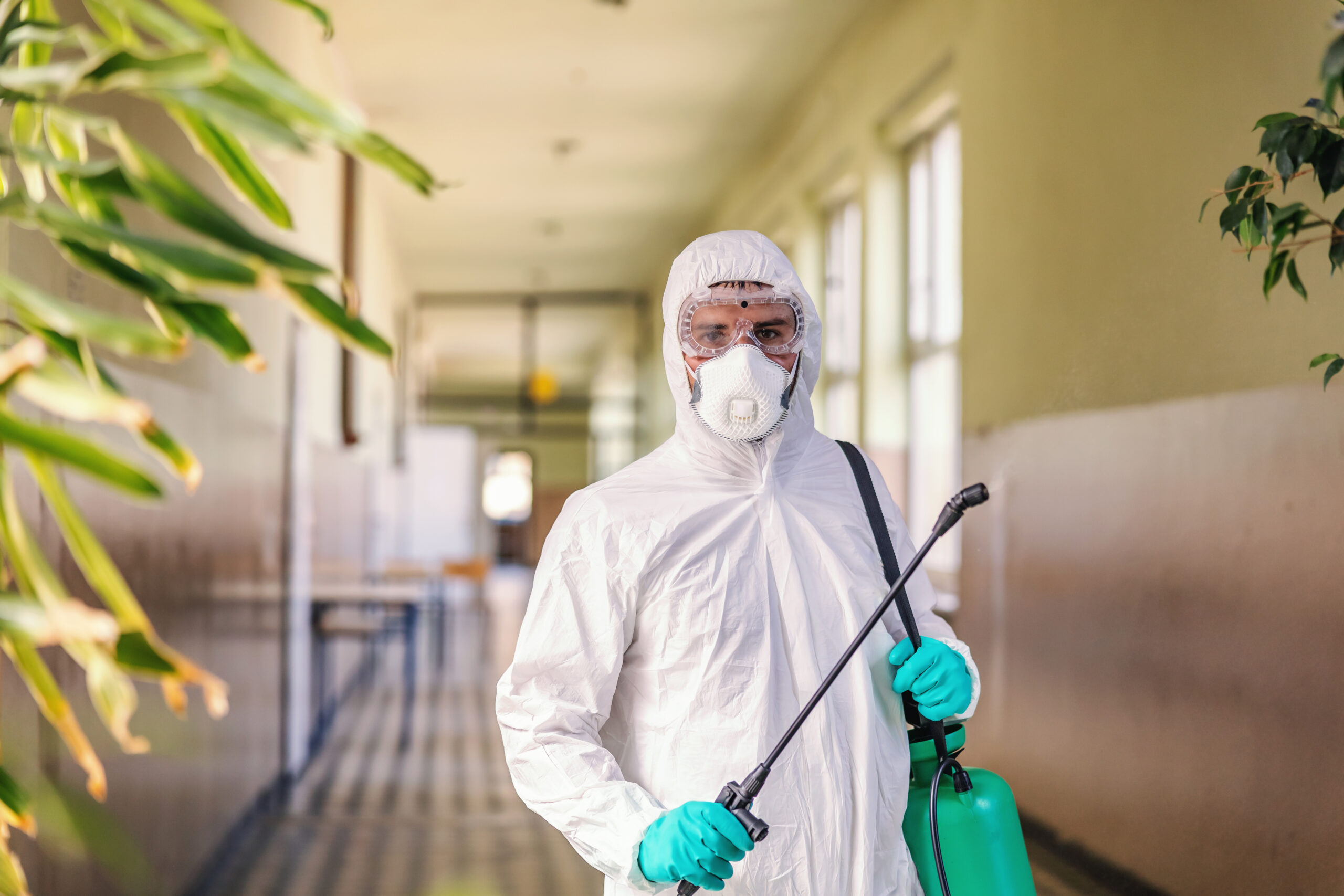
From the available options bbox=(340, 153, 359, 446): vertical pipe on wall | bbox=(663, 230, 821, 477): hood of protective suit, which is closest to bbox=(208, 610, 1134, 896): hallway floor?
bbox=(340, 153, 359, 446): vertical pipe on wall

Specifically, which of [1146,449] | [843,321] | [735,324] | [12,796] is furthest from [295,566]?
[12,796]

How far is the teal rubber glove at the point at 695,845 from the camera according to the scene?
1.05m

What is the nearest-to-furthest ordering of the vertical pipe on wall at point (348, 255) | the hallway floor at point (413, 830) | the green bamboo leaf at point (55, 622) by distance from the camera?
the green bamboo leaf at point (55, 622) < the hallway floor at point (413, 830) < the vertical pipe on wall at point (348, 255)

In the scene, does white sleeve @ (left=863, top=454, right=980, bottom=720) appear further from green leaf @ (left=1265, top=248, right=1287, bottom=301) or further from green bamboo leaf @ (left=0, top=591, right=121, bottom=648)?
green bamboo leaf @ (left=0, top=591, right=121, bottom=648)

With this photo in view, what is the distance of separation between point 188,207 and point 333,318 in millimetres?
101

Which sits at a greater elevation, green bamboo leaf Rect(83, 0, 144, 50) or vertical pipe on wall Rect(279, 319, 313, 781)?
green bamboo leaf Rect(83, 0, 144, 50)

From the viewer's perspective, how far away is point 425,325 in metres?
11.5

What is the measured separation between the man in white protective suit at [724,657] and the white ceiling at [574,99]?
3.57 metres

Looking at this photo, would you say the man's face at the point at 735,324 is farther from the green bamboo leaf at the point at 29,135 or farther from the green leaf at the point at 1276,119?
the green bamboo leaf at the point at 29,135

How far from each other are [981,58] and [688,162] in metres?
3.31

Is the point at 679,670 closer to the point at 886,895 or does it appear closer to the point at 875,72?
the point at 886,895

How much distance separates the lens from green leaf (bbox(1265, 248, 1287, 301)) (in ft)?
4.47

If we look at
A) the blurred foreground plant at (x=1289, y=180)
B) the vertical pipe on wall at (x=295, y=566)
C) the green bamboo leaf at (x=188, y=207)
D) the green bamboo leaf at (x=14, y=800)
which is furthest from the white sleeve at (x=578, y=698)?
the vertical pipe on wall at (x=295, y=566)

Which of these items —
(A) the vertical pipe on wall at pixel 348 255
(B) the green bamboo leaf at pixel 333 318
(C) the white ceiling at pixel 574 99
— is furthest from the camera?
(A) the vertical pipe on wall at pixel 348 255
